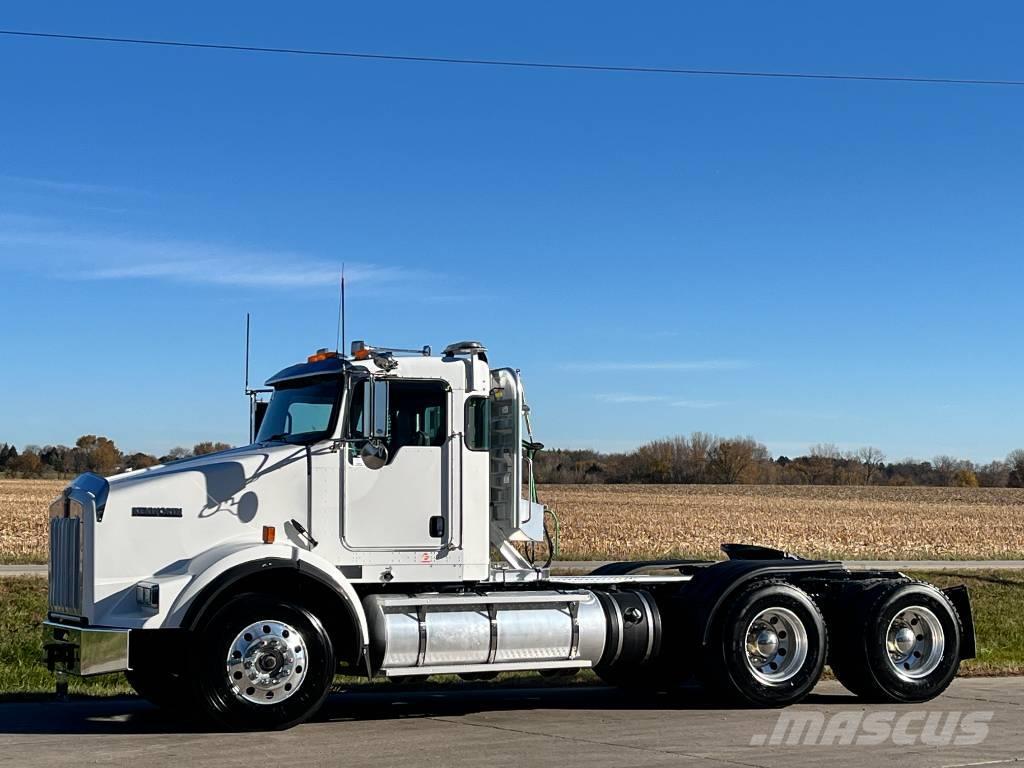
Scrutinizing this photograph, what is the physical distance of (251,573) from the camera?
11.4m

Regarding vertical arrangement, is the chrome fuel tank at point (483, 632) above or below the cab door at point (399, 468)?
below

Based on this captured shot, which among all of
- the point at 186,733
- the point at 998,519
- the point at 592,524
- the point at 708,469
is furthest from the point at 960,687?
the point at 708,469

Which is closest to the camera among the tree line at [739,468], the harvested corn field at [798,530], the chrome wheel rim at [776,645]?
the chrome wheel rim at [776,645]

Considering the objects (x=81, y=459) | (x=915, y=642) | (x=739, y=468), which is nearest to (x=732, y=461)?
(x=739, y=468)

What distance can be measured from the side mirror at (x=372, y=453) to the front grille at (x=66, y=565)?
242 centimetres

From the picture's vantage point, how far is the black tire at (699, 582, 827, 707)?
42.6 ft

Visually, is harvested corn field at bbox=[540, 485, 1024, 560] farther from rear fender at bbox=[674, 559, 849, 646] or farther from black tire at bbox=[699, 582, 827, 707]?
black tire at bbox=[699, 582, 827, 707]

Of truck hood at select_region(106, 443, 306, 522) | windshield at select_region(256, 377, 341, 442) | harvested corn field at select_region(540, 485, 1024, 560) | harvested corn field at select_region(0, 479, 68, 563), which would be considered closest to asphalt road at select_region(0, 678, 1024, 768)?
truck hood at select_region(106, 443, 306, 522)

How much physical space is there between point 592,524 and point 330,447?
35561 mm

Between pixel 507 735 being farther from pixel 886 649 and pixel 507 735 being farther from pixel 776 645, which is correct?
pixel 886 649

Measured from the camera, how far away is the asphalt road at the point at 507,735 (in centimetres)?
996

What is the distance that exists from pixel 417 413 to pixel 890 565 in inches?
921

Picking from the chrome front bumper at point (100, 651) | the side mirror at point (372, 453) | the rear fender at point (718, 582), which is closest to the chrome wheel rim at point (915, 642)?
the rear fender at point (718, 582)

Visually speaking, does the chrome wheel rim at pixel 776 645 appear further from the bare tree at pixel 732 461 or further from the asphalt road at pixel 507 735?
the bare tree at pixel 732 461
